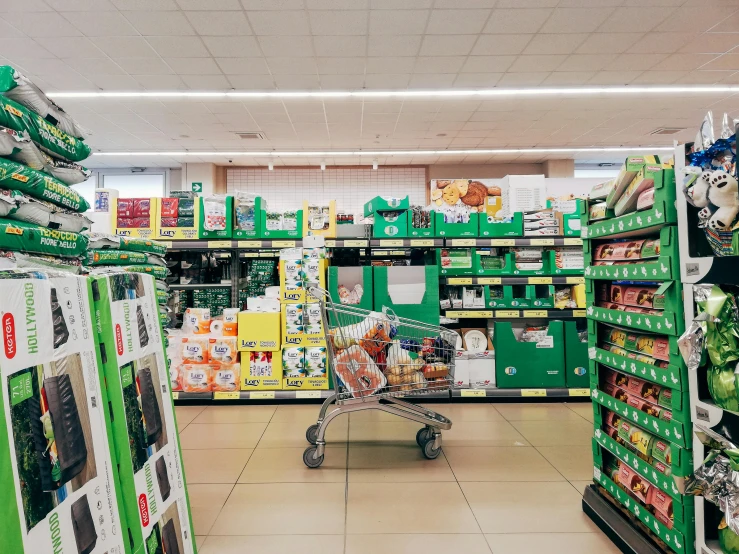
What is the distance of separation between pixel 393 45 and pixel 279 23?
1.34 meters

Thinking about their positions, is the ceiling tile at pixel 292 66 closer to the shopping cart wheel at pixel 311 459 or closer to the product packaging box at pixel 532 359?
the product packaging box at pixel 532 359

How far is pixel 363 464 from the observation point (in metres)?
2.75

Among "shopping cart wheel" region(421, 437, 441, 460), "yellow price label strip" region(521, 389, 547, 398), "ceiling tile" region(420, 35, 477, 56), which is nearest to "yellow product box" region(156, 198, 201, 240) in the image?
"shopping cart wheel" region(421, 437, 441, 460)

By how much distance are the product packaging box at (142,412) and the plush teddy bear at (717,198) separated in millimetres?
1844

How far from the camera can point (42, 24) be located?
15.4 feet

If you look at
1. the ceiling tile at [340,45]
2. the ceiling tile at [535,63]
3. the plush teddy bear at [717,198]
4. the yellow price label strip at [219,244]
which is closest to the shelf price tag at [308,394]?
the yellow price label strip at [219,244]

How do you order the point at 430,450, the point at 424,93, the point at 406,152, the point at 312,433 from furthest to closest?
the point at 406,152
the point at 424,93
the point at 312,433
the point at 430,450

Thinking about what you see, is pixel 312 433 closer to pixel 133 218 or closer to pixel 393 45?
pixel 133 218

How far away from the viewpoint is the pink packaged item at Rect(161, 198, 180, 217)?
434cm

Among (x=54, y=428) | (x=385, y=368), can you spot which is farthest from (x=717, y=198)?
(x=385, y=368)

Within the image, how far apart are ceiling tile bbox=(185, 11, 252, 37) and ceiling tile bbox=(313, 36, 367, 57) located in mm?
816

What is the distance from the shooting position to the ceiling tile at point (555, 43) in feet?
16.6

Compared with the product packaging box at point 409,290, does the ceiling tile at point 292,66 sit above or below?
above

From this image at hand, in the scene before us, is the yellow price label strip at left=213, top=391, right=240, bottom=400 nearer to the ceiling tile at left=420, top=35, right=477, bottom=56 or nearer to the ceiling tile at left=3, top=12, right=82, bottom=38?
Answer: the ceiling tile at left=3, top=12, right=82, bottom=38
